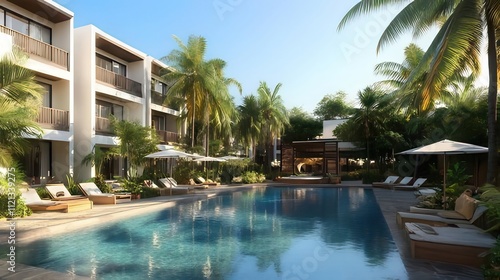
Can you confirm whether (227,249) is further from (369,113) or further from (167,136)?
(369,113)

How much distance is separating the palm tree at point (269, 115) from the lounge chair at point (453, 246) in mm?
28414

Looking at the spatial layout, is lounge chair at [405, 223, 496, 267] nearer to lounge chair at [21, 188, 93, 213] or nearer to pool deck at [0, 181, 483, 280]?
pool deck at [0, 181, 483, 280]

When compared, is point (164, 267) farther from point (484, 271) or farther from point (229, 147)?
point (229, 147)

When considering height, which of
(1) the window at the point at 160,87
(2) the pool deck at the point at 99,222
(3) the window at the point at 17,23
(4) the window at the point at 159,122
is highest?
(3) the window at the point at 17,23

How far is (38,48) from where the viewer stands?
53.1 feet

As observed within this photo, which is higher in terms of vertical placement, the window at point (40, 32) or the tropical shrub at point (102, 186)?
the window at point (40, 32)

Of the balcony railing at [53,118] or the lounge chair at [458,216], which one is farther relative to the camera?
the balcony railing at [53,118]

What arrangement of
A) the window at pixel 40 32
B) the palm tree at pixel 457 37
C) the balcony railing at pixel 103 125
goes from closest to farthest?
the palm tree at pixel 457 37
the window at pixel 40 32
the balcony railing at pixel 103 125

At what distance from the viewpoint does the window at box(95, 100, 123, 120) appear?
21.3 meters

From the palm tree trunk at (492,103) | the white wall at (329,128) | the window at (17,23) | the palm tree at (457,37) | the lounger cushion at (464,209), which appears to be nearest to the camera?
the lounger cushion at (464,209)

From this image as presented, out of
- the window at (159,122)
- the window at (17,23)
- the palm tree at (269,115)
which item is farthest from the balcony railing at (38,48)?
the palm tree at (269,115)

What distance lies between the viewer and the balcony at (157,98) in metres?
25.7

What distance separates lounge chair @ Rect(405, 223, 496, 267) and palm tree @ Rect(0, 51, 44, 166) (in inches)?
369

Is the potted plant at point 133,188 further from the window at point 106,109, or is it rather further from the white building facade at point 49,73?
the window at point 106,109
